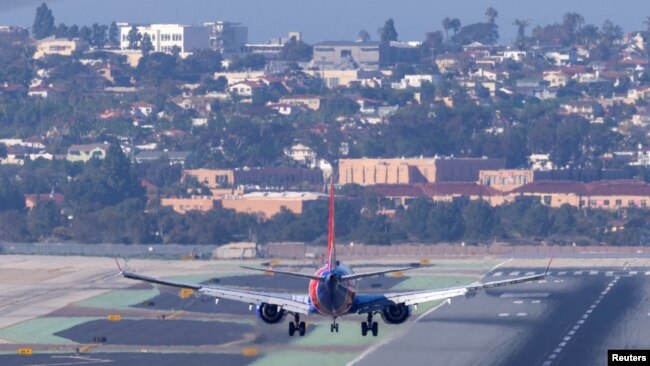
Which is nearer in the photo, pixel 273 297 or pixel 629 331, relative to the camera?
pixel 273 297

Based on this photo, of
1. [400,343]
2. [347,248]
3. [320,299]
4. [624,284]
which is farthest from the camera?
[347,248]

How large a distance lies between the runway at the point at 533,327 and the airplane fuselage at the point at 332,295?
99.4ft

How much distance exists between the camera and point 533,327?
129500mm

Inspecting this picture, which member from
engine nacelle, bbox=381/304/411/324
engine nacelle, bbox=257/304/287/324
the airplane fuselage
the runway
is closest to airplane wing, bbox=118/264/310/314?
engine nacelle, bbox=257/304/287/324

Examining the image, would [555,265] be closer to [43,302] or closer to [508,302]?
[508,302]

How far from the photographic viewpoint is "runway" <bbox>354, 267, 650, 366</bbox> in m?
116

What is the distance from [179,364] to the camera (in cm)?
11400

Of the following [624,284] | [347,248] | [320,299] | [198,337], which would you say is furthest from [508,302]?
[320,299]

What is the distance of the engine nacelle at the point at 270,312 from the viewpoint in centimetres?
8238

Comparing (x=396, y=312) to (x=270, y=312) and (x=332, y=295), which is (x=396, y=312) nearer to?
(x=332, y=295)

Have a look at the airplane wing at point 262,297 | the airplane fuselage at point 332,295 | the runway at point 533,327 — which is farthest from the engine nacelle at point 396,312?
the runway at point 533,327

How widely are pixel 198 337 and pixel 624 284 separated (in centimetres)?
4302

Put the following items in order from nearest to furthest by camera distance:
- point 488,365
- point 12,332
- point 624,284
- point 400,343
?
point 488,365 → point 400,343 → point 12,332 → point 624,284

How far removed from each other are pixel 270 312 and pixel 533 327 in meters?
49.4
